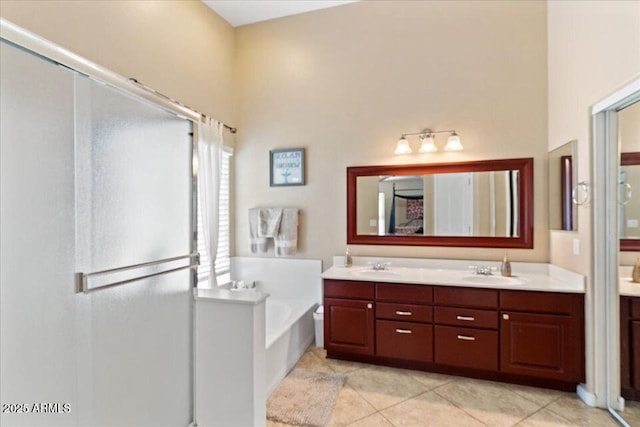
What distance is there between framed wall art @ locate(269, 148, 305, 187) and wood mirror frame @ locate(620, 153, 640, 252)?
260 cm

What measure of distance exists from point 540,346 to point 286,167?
2.78 metres

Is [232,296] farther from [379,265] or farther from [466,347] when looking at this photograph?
[466,347]

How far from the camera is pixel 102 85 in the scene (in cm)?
140

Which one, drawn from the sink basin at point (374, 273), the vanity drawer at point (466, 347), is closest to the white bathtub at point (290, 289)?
the sink basin at point (374, 273)

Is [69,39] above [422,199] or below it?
above

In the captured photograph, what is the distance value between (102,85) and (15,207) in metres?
0.61

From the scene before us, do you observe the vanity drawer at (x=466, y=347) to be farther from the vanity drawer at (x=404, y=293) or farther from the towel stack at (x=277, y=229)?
the towel stack at (x=277, y=229)

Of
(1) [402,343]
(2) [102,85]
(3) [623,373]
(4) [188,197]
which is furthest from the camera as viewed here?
(1) [402,343]

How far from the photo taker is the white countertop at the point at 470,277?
245 cm

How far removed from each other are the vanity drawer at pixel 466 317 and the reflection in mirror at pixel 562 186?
3.02ft

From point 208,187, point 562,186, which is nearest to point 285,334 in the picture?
point 208,187

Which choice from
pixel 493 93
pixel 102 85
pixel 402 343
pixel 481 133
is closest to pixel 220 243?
pixel 402 343

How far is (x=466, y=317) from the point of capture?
259 cm

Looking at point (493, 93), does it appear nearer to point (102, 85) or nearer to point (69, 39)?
point (102, 85)
